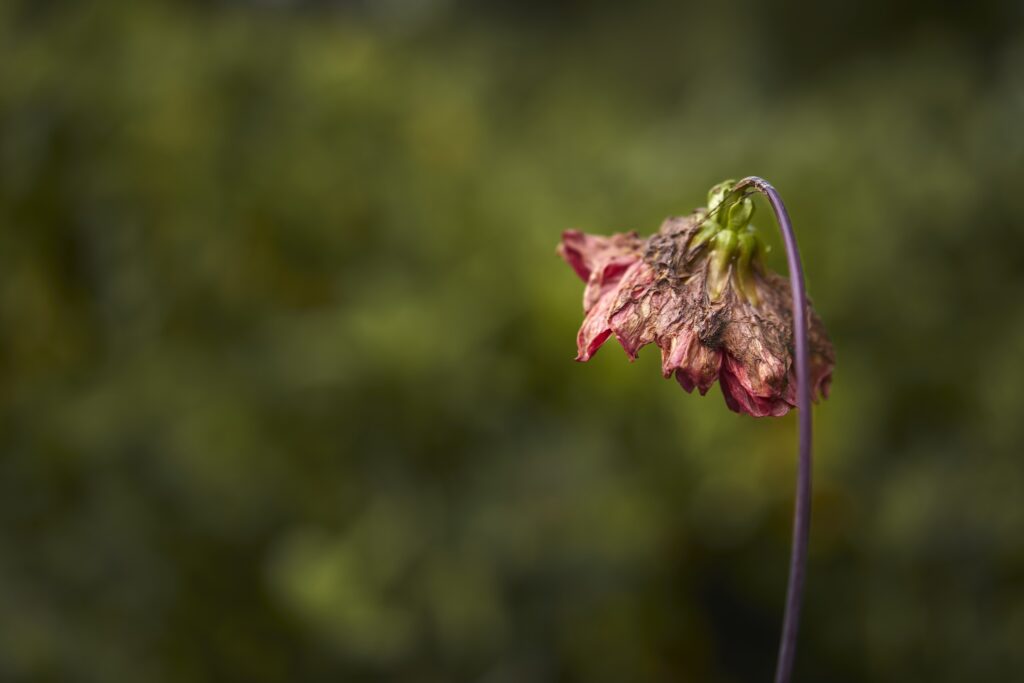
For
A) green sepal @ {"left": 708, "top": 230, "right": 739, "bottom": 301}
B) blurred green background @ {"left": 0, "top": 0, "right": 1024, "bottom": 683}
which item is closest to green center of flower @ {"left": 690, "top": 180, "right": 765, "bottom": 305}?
green sepal @ {"left": 708, "top": 230, "right": 739, "bottom": 301}

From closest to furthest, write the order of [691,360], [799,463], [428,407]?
1. [799,463]
2. [691,360]
3. [428,407]

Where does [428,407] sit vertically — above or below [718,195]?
above

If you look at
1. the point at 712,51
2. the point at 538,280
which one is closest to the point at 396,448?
the point at 538,280

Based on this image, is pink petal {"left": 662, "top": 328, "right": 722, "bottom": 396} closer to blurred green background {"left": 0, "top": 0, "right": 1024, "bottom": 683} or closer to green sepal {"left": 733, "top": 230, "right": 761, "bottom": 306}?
green sepal {"left": 733, "top": 230, "right": 761, "bottom": 306}

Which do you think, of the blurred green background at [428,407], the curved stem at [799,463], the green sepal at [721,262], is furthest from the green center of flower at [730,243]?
the blurred green background at [428,407]

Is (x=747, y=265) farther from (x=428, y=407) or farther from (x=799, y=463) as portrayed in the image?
(x=428, y=407)

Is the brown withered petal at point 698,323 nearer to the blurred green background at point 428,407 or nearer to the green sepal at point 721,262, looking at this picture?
the green sepal at point 721,262

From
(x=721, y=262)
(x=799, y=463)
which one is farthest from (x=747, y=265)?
(x=799, y=463)
